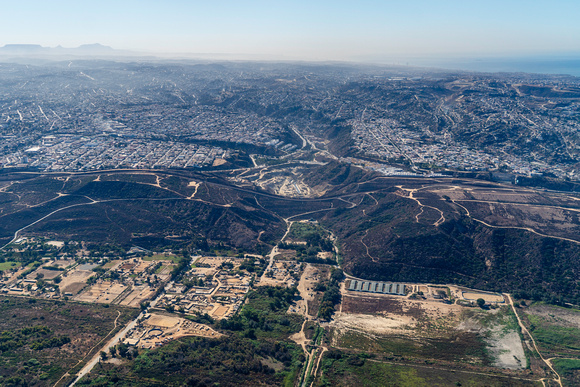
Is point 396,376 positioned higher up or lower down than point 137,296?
lower down

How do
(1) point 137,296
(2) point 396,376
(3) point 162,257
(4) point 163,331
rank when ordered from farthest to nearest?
(3) point 162,257 → (1) point 137,296 → (4) point 163,331 → (2) point 396,376

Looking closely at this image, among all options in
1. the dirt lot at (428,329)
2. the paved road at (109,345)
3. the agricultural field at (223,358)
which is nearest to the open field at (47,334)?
the paved road at (109,345)

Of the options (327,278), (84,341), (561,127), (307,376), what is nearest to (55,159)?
(84,341)

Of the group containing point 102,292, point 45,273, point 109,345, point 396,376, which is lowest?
point 109,345

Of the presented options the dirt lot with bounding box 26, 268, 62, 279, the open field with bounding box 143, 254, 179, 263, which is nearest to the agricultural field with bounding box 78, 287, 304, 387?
the open field with bounding box 143, 254, 179, 263

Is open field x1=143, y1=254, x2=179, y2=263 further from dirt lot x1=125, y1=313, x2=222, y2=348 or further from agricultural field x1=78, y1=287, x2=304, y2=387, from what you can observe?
dirt lot x1=125, y1=313, x2=222, y2=348

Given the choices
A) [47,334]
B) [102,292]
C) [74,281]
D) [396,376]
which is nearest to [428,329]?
[396,376]

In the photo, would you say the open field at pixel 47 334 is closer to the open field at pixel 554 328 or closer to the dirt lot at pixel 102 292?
the dirt lot at pixel 102 292

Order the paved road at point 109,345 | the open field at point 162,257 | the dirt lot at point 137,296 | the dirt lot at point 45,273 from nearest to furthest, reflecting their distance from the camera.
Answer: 1. the paved road at point 109,345
2. the dirt lot at point 137,296
3. the dirt lot at point 45,273
4. the open field at point 162,257

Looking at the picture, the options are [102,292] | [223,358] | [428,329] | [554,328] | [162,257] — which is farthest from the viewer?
Result: [162,257]

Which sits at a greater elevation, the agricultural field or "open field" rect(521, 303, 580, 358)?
"open field" rect(521, 303, 580, 358)

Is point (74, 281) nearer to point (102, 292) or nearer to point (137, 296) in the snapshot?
point (102, 292)
